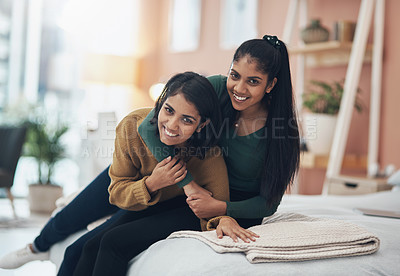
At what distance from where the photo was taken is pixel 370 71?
11.2 feet

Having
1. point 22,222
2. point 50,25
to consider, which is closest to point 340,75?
point 22,222

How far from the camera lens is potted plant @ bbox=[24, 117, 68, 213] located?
165 inches

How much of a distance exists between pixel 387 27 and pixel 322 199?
1538 millimetres

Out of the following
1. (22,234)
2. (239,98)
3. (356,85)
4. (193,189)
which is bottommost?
(22,234)

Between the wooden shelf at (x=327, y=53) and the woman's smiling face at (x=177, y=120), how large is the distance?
216cm

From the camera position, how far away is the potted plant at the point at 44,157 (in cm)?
418

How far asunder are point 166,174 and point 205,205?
0.14 metres

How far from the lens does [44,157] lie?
13.9ft

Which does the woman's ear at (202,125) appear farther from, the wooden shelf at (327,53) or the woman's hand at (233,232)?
the wooden shelf at (327,53)

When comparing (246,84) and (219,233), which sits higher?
(246,84)

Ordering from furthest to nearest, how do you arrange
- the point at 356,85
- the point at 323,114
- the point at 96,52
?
the point at 96,52
the point at 323,114
the point at 356,85

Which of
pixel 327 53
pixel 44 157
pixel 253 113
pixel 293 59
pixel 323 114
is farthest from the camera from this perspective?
pixel 44 157

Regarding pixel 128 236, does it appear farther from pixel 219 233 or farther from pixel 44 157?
pixel 44 157

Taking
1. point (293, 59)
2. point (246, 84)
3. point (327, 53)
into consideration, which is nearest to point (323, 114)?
point (327, 53)
